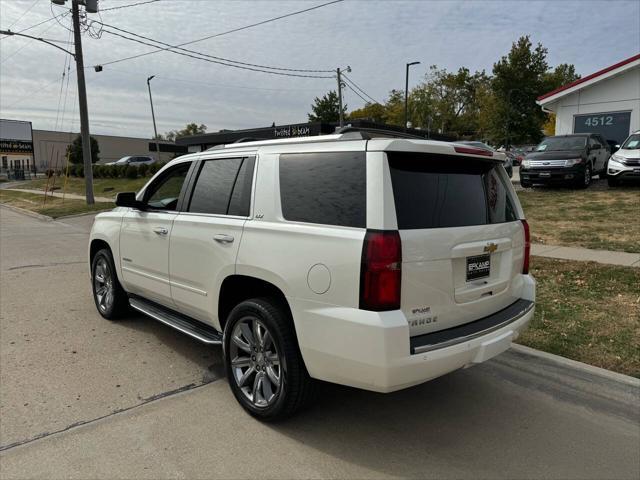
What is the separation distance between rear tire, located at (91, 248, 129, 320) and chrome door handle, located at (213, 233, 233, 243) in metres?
2.10

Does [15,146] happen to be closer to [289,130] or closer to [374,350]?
[289,130]

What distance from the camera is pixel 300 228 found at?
10.2 ft

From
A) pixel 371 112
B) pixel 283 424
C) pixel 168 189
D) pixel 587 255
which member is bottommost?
pixel 283 424

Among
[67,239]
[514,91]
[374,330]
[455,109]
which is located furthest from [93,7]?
[455,109]

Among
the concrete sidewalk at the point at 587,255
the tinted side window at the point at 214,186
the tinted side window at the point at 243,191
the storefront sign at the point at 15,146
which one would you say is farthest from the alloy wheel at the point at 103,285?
the storefront sign at the point at 15,146

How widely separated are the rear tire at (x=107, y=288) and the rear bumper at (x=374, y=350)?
9.97 ft

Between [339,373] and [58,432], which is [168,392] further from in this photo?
[339,373]

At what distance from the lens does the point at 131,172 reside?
3194 centimetres

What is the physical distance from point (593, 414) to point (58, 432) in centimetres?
370

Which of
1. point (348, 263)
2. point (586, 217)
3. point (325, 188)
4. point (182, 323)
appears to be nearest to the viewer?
point (348, 263)

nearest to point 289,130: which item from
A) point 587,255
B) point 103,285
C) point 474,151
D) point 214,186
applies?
point 587,255

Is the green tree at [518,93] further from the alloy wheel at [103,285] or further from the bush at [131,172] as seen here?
the alloy wheel at [103,285]

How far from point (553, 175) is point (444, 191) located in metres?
13.1

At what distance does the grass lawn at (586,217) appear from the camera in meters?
8.72
